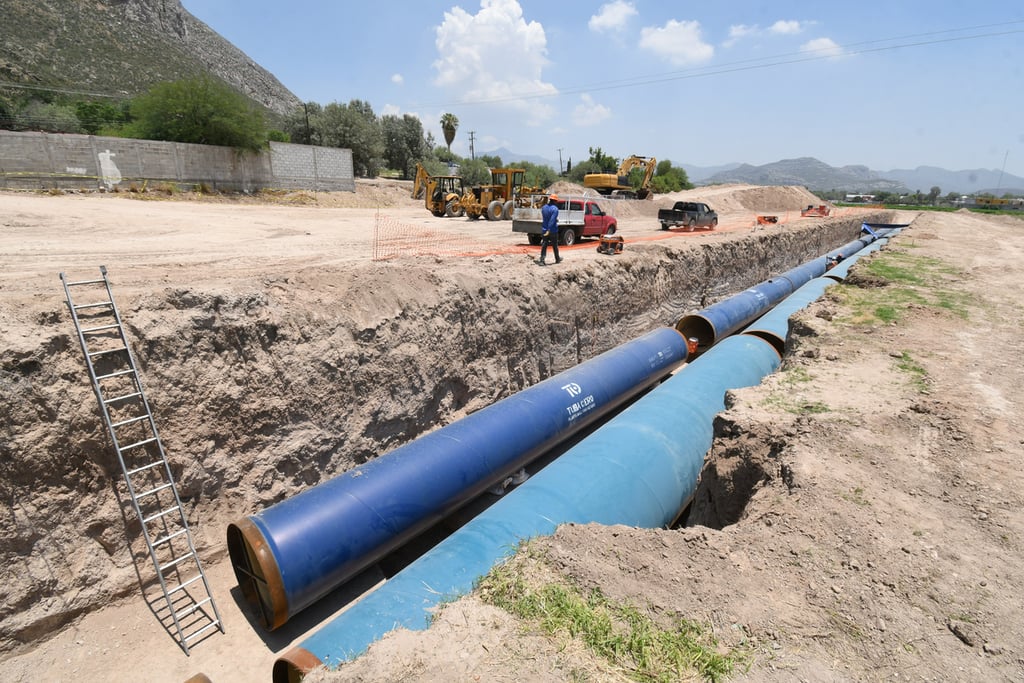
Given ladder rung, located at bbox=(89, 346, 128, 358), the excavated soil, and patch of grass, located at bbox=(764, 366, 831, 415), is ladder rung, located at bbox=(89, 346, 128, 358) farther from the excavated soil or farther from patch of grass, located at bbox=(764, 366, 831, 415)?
patch of grass, located at bbox=(764, 366, 831, 415)

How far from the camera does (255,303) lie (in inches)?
244

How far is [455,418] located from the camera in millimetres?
8289

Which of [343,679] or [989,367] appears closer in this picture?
[343,679]

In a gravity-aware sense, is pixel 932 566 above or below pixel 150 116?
below

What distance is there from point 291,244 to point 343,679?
1199 centimetres

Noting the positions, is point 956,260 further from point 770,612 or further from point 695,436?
point 770,612

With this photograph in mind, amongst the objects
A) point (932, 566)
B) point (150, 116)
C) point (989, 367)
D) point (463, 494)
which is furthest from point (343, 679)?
point (150, 116)

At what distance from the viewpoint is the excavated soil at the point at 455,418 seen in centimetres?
260

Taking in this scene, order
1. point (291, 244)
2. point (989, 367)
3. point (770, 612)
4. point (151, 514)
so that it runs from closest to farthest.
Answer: point (770, 612) → point (151, 514) → point (989, 367) → point (291, 244)

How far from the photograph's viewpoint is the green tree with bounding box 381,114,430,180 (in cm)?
5366

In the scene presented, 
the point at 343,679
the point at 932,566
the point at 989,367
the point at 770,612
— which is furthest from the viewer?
the point at 989,367

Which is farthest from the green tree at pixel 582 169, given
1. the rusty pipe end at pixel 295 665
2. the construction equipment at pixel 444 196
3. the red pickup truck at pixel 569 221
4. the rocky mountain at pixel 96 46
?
the rusty pipe end at pixel 295 665

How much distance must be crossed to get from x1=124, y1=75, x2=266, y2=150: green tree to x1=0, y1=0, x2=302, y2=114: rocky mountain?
23266 millimetres

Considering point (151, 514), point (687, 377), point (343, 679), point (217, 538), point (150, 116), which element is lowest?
point (217, 538)
